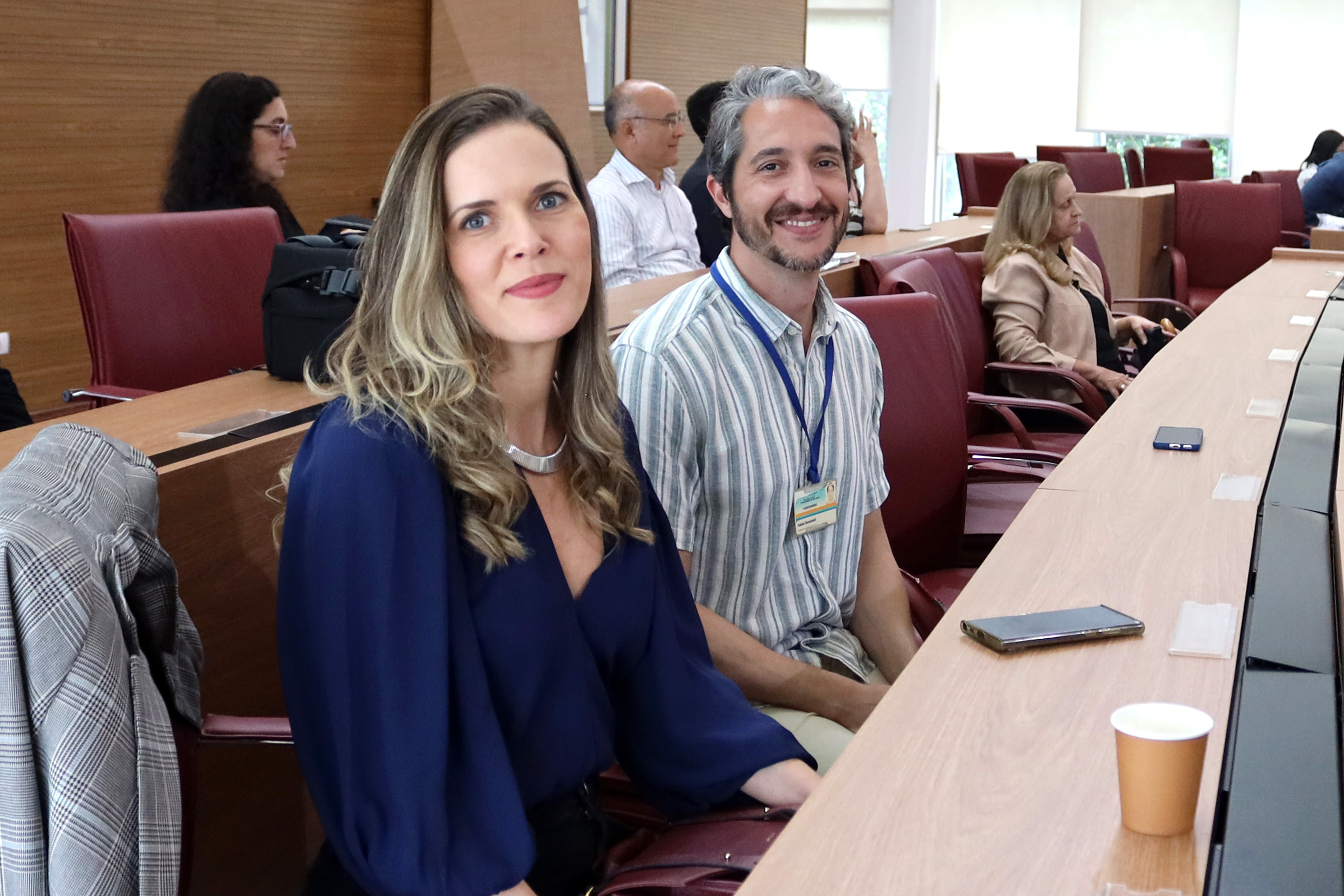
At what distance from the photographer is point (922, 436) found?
8.53ft

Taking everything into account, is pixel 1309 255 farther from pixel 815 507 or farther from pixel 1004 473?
pixel 815 507

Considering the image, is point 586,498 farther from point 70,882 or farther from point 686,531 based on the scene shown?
point 70,882

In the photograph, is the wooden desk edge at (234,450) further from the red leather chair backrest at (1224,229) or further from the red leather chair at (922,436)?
the red leather chair backrest at (1224,229)

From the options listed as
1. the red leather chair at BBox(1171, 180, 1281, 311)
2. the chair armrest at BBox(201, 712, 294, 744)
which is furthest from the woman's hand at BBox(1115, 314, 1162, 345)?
the chair armrest at BBox(201, 712, 294, 744)

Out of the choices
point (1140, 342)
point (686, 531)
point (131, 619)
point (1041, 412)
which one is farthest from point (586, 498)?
point (1140, 342)

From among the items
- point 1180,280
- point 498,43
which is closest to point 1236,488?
point 498,43

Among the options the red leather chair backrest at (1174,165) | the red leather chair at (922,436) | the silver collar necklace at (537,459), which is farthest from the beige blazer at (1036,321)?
the red leather chair backrest at (1174,165)

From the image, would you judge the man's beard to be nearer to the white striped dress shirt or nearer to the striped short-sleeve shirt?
the striped short-sleeve shirt

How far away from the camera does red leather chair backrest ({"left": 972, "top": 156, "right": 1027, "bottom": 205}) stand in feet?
26.7

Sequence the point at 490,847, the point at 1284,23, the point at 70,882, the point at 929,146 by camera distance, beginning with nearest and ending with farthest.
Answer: the point at 70,882 → the point at 490,847 → the point at 1284,23 → the point at 929,146

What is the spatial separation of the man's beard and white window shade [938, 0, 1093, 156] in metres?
10.5

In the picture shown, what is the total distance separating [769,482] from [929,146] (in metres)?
10.6

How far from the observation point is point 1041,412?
3.78 m

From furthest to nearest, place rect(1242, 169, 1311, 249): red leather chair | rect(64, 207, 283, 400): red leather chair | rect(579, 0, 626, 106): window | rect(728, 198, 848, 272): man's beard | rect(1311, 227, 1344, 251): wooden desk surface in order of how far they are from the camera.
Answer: rect(1242, 169, 1311, 249): red leather chair, rect(579, 0, 626, 106): window, rect(1311, 227, 1344, 251): wooden desk surface, rect(64, 207, 283, 400): red leather chair, rect(728, 198, 848, 272): man's beard
